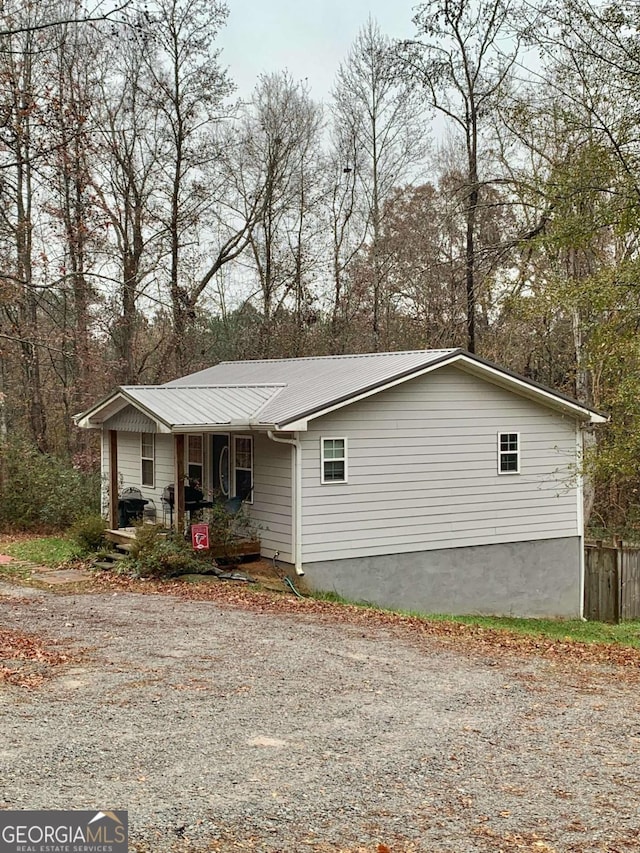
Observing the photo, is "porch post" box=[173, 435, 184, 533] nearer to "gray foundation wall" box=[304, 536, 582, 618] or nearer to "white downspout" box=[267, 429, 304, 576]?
"white downspout" box=[267, 429, 304, 576]

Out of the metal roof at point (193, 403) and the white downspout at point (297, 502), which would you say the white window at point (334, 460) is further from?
the metal roof at point (193, 403)

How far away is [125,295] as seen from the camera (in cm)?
2431

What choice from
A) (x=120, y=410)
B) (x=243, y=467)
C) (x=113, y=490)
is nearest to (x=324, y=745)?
(x=243, y=467)

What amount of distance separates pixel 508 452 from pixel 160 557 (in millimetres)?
6935

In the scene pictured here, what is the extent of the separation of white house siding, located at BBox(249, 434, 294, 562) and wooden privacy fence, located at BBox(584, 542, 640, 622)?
6929 millimetres

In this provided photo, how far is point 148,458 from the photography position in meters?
18.4

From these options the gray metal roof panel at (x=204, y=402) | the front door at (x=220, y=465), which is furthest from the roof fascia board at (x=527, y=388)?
the front door at (x=220, y=465)

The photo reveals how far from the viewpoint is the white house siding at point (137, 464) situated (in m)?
17.6

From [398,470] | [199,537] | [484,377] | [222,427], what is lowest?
[199,537]

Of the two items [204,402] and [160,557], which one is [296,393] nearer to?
[204,402]

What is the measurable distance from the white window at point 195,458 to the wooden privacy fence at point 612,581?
8.09m

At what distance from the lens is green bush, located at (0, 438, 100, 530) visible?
68.1 feet

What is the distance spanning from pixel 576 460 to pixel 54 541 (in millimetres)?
11254

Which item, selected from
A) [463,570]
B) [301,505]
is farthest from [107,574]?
[463,570]
